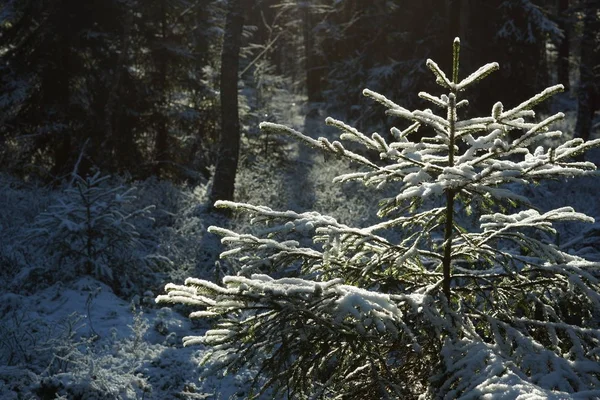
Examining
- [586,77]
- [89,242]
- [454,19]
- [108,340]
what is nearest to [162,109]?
[89,242]

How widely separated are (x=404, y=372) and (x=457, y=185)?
118cm

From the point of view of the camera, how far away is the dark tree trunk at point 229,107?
10.2 m

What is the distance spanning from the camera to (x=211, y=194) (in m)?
10.4

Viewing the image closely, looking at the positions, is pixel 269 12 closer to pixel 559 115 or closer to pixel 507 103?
pixel 507 103

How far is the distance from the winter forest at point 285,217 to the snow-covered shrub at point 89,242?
0.10 ft

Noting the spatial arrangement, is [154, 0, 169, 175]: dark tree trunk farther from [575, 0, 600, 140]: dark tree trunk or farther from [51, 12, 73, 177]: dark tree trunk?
[575, 0, 600, 140]: dark tree trunk

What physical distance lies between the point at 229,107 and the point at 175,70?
4332 millimetres

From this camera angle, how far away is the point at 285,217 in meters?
3.01

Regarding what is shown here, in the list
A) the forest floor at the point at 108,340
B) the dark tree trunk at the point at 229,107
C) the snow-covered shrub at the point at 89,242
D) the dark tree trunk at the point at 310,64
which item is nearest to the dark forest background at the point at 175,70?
the dark tree trunk at the point at 229,107

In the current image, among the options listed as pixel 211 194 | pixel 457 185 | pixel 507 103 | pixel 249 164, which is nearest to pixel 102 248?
pixel 211 194

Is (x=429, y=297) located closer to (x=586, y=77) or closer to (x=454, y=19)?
(x=586, y=77)

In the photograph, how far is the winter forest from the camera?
256 cm

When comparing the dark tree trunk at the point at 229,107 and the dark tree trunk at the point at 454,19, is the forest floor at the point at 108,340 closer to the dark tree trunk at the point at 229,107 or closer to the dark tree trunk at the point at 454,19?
the dark tree trunk at the point at 229,107

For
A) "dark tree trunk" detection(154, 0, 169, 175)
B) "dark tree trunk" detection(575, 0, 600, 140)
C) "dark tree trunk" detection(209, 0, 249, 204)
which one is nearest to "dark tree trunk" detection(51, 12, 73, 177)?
"dark tree trunk" detection(154, 0, 169, 175)
